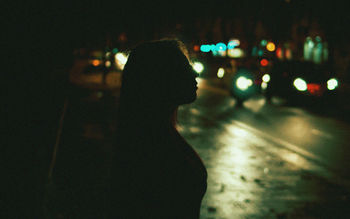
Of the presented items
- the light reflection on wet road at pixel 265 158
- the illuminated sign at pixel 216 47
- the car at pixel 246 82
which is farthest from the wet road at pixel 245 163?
the illuminated sign at pixel 216 47

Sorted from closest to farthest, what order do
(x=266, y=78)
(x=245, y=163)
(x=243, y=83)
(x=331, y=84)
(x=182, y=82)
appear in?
(x=182, y=82), (x=245, y=163), (x=331, y=84), (x=243, y=83), (x=266, y=78)

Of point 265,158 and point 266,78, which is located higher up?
point 266,78

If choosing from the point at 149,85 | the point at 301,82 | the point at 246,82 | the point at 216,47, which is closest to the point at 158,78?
the point at 149,85

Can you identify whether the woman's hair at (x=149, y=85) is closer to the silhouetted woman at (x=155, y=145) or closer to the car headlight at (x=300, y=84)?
the silhouetted woman at (x=155, y=145)

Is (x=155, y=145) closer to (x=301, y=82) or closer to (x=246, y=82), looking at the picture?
(x=246, y=82)

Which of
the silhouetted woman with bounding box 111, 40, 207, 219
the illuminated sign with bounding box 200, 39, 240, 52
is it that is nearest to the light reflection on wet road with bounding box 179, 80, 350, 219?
the silhouetted woman with bounding box 111, 40, 207, 219

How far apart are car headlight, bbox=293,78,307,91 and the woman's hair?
15745 millimetres

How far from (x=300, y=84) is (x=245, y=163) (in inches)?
399

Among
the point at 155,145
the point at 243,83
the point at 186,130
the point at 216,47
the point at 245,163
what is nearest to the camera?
the point at 155,145

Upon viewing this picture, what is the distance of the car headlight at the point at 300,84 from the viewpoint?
16.8 m

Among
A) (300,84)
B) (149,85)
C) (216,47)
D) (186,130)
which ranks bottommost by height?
(186,130)

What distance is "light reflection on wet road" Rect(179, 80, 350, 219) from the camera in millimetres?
5617

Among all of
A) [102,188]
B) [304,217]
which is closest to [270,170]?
A: [304,217]

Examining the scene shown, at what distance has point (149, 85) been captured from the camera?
6.31 ft
